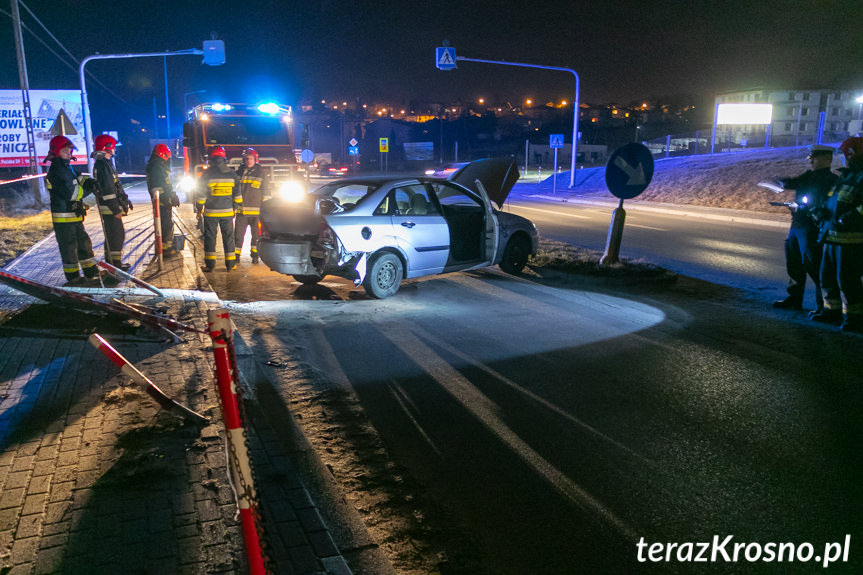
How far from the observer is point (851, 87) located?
73.1 metres

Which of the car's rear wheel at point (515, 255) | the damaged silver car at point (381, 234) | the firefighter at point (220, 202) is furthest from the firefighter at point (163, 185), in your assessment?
the car's rear wheel at point (515, 255)

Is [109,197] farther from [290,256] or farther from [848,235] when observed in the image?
[848,235]

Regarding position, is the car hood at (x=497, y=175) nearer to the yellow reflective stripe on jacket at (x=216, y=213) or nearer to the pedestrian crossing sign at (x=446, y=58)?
the yellow reflective stripe on jacket at (x=216, y=213)

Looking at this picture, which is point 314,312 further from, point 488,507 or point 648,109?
point 648,109

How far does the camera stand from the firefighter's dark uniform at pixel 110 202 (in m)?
9.91

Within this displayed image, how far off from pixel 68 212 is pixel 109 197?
0.95m

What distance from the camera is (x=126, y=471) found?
152 inches

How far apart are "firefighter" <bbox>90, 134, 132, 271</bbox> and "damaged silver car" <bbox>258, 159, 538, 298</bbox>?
264 centimetres

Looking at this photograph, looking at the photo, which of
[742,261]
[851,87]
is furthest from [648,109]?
[742,261]

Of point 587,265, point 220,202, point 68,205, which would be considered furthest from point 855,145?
point 68,205

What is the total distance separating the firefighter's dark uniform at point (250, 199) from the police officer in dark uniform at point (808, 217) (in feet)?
26.8

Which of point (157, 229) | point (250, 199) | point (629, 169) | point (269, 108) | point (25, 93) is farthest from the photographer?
point (25, 93)

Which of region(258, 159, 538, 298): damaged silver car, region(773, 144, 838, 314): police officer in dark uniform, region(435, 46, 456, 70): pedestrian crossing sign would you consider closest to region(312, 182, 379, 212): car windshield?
region(258, 159, 538, 298): damaged silver car

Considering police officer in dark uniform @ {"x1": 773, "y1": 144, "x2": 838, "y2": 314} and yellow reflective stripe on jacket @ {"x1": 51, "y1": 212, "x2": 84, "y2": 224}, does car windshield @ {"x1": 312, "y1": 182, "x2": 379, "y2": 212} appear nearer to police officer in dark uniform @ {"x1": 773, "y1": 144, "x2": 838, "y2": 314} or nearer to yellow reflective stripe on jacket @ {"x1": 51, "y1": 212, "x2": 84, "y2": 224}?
yellow reflective stripe on jacket @ {"x1": 51, "y1": 212, "x2": 84, "y2": 224}
